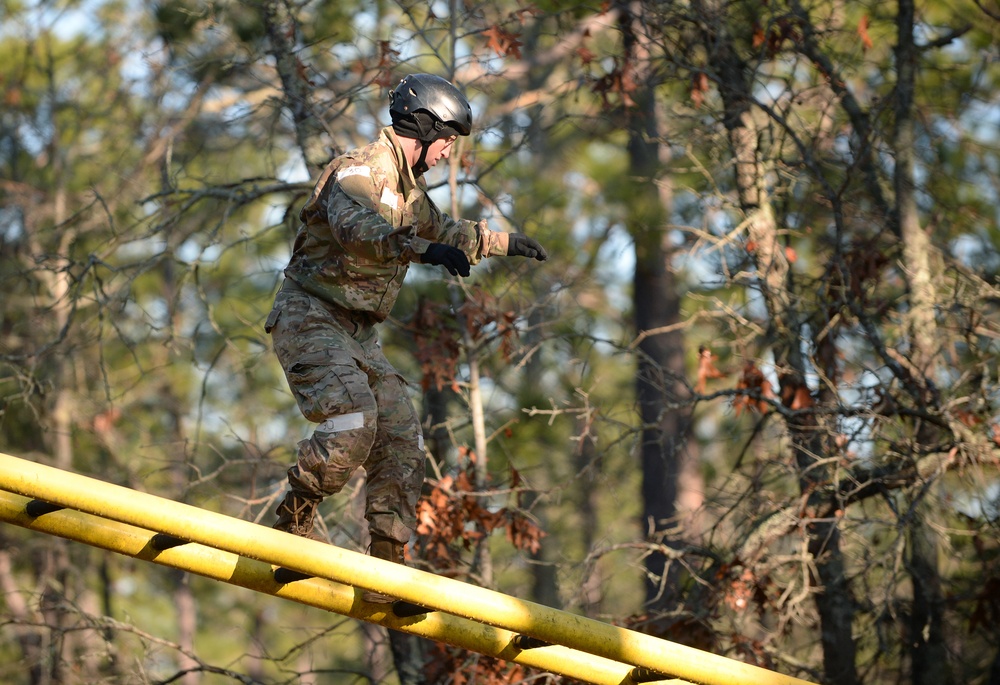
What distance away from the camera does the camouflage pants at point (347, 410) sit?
4.59 m

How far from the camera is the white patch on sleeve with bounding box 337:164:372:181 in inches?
182

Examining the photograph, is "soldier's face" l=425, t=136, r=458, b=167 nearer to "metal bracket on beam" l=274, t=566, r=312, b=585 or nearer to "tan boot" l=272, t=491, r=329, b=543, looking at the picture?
"tan boot" l=272, t=491, r=329, b=543

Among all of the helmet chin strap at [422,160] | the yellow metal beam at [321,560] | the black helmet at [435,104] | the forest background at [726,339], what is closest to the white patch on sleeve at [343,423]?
the yellow metal beam at [321,560]

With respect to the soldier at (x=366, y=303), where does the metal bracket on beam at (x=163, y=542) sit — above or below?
below

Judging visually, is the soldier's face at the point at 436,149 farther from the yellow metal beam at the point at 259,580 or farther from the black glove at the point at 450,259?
the yellow metal beam at the point at 259,580

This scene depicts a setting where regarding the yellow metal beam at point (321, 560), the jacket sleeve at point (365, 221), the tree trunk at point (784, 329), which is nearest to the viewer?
the yellow metal beam at point (321, 560)

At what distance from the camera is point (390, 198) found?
187 inches

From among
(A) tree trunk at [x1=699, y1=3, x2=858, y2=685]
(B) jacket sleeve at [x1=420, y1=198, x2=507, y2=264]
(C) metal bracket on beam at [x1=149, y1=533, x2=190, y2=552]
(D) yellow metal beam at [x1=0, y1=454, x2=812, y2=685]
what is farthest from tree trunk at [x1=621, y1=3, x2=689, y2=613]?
(C) metal bracket on beam at [x1=149, y1=533, x2=190, y2=552]

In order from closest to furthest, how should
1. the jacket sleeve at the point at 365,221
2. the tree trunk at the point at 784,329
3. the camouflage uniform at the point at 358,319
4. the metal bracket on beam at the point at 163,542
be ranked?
the jacket sleeve at the point at 365,221 < the metal bracket on beam at the point at 163,542 < the camouflage uniform at the point at 358,319 < the tree trunk at the point at 784,329

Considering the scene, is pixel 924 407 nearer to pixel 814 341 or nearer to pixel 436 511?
pixel 814 341

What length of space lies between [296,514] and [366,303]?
34.5 inches

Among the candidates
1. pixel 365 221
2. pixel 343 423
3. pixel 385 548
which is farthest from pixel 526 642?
pixel 365 221

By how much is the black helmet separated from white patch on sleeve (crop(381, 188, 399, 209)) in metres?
0.29

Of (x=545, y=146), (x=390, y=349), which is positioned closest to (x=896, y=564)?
(x=390, y=349)
